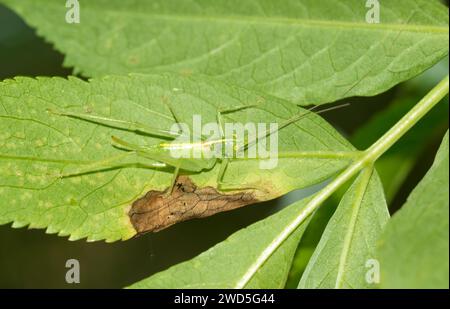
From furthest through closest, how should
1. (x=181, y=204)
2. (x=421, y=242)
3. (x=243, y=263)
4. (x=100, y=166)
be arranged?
(x=181, y=204)
(x=100, y=166)
(x=243, y=263)
(x=421, y=242)

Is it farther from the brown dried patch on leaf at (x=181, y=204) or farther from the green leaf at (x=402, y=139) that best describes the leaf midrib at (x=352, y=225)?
the green leaf at (x=402, y=139)

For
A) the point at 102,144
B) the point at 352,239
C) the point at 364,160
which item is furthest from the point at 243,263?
the point at 102,144

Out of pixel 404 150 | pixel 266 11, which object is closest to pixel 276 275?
pixel 266 11

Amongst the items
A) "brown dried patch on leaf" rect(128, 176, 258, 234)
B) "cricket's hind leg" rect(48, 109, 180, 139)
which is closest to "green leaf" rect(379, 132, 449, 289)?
"brown dried patch on leaf" rect(128, 176, 258, 234)

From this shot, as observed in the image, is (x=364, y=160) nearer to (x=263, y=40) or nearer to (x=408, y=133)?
(x=263, y=40)

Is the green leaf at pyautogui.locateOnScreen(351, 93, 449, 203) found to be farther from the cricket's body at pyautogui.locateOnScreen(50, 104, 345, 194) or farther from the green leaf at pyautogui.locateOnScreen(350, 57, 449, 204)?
the cricket's body at pyautogui.locateOnScreen(50, 104, 345, 194)

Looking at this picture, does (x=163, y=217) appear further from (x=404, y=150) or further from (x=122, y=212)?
(x=404, y=150)
